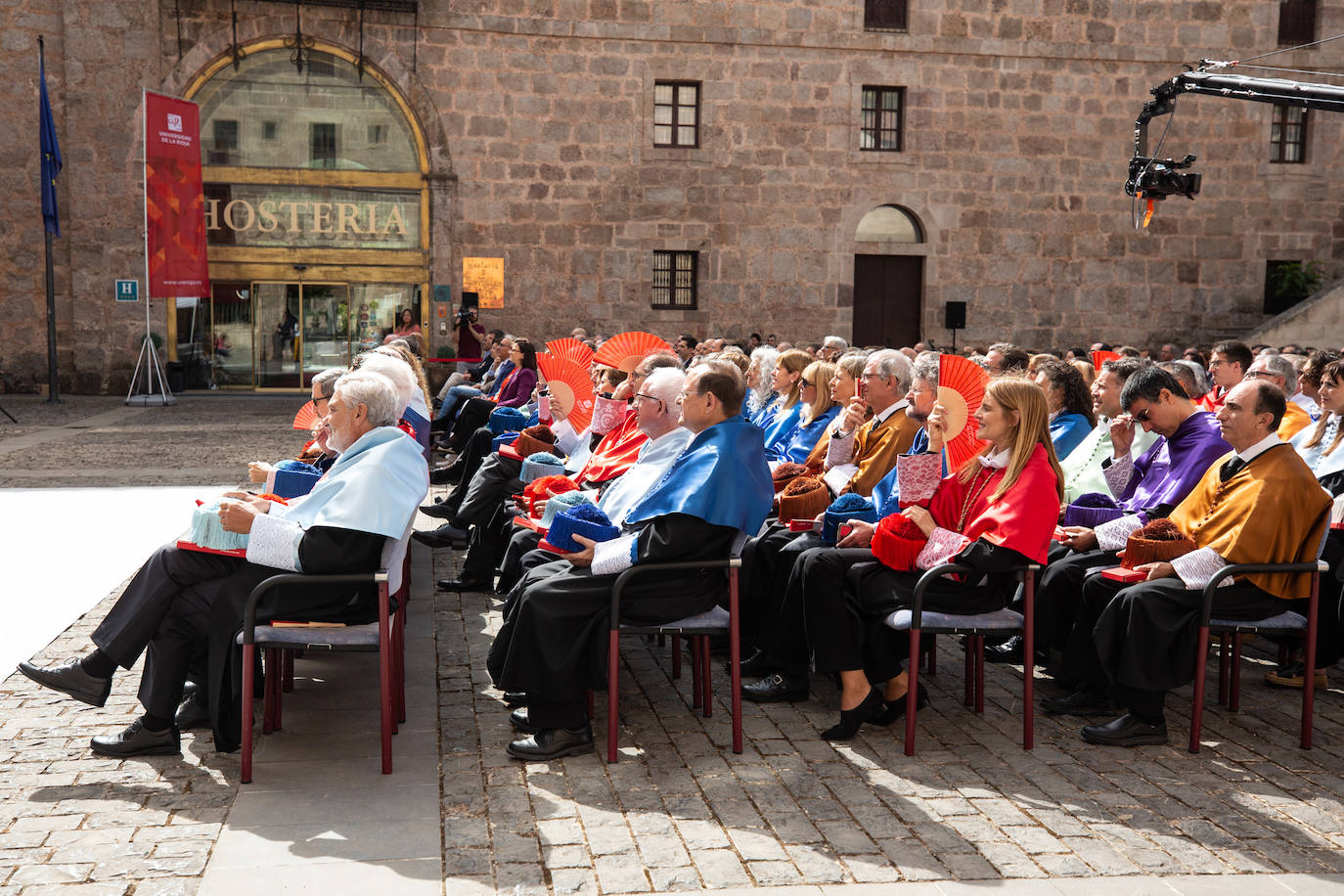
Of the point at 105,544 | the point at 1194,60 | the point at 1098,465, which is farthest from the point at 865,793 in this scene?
the point at 1194,60

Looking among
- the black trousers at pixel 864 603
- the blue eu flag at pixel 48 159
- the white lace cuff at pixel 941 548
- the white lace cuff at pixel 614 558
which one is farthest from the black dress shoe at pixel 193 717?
the blue eu flag at pixel 48 159

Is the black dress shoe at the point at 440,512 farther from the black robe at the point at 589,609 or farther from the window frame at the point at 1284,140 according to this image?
the window frame at the point at 1284,140

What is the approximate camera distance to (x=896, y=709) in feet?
17.4

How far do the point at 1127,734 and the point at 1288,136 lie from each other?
2378cm

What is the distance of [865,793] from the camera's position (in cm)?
445

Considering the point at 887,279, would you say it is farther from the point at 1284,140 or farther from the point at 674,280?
the point at 1284,140

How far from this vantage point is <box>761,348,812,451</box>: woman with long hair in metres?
8.38

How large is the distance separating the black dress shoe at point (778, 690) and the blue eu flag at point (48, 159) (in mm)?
18548

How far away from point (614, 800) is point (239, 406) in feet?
59.0

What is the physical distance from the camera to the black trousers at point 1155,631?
4941 millimetres

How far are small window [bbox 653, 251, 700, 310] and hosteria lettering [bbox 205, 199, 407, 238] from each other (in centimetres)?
485

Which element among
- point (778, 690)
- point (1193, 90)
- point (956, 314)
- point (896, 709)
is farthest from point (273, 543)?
point (956, 314)

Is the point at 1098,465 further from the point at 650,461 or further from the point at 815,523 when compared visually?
the point at 650,461

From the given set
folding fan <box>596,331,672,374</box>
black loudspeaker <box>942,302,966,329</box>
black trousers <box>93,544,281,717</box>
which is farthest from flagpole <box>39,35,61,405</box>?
black trousers <box>93,544,281,717</box>
